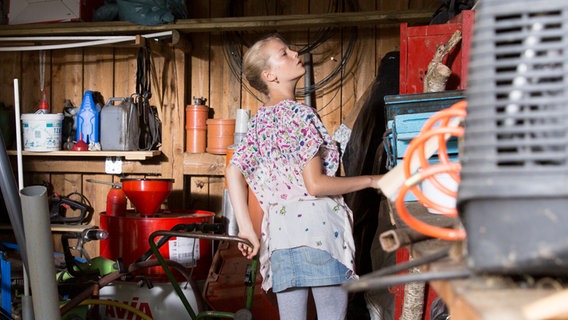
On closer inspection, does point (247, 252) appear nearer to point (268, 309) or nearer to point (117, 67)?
point (268, 309)

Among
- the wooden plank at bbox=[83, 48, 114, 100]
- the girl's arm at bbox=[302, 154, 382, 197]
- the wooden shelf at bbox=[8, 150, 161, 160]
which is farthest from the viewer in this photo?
the wooden plank at bbox=[83, 48, 114, 100]

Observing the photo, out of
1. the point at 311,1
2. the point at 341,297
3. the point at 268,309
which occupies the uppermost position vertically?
the point at 311,1

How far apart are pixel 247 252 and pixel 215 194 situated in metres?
1.89

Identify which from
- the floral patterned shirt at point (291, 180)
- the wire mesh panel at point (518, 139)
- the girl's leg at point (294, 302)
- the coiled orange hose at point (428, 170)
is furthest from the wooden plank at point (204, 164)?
the wire mesh panel at point (518, 139)

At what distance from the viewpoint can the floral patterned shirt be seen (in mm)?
2111

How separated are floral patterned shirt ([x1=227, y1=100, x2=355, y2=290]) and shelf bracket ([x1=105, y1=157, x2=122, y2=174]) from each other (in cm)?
219

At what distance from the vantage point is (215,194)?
4.30m

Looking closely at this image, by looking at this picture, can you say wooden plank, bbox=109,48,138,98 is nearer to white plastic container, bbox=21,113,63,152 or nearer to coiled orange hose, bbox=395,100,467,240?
white plastic container, bbox=21,113,63,152

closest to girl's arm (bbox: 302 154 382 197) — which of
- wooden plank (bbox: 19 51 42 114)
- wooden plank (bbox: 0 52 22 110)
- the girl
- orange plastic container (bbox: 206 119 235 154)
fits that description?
the girl

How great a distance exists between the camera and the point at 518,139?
580 millimetres

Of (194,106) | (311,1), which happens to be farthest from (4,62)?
(311,1)

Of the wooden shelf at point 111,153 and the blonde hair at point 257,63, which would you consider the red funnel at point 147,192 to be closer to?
the wooden shelf at point 111,153

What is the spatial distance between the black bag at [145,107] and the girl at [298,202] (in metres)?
1.99

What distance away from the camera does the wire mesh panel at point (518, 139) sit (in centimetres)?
56
